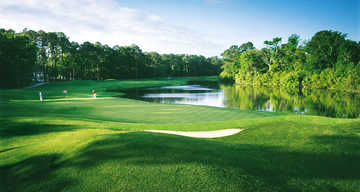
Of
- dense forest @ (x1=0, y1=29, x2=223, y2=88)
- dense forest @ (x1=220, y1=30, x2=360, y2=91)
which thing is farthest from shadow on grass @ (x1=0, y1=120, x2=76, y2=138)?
dense forest @ (x1=220, y1=30, x2=360, y2=91)

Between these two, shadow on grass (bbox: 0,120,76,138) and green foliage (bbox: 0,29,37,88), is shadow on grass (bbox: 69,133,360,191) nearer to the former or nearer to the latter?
shadow on grass (bbox: 0,120,76,138)

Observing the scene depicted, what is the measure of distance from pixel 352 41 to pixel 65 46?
269 ft

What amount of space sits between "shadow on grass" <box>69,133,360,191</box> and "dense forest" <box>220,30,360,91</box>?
42.7 meters

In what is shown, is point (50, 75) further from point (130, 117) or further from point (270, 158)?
point (270, 158)

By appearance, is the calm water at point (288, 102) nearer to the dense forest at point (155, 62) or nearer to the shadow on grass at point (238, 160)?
the dense forest at point (155, 62)

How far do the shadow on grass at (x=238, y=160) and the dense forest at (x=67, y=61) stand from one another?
4351 cm

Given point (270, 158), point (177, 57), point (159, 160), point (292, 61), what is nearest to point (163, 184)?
point (159, 160)

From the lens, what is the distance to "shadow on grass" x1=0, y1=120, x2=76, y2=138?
23.0 ft

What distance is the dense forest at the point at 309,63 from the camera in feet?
129

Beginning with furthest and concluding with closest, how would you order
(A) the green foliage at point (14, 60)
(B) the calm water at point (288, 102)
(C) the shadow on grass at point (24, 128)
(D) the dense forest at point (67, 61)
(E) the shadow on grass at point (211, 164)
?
(D) the dense forest at point (67, 61)
(A) the green foliage at point (14, 60)
(B) the calm water at point (288, 102)
(C) the shadow on grass at point (24, 128)
(E) the shadow on grass at point (211, 164)

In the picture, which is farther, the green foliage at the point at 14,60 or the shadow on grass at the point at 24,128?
the green foliage at the point at 14,60

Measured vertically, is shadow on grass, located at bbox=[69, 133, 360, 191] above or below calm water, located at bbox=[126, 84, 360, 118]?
above

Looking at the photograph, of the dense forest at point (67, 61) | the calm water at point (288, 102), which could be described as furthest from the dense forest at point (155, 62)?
the calm water at point (288, 102)

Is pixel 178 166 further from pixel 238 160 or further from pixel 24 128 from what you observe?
pixel 24 128
